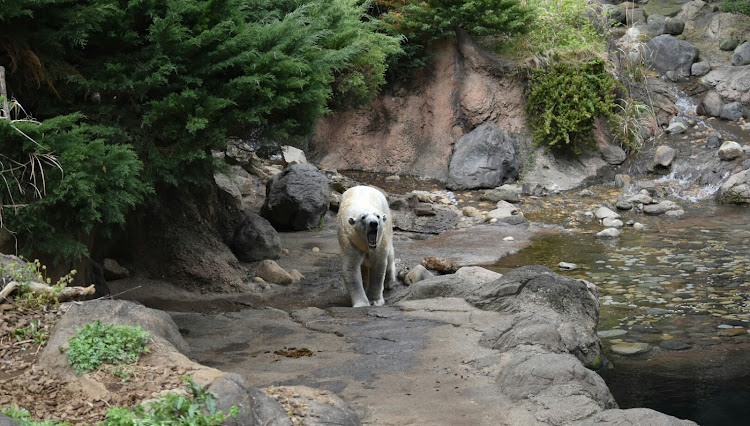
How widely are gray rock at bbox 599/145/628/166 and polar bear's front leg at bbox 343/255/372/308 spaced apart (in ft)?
33.4

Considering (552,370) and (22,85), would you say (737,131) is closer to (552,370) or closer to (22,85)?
(552,370)

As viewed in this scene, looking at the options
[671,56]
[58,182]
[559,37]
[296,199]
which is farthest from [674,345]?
[671,56]

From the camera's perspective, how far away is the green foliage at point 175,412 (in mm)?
3621

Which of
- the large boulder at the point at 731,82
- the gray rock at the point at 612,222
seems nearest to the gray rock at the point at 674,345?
the gray rock at the point at 612,222

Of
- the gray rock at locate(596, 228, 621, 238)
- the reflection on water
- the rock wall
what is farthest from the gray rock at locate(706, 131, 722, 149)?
the gray rock at locate(596, 228, 621, 238)

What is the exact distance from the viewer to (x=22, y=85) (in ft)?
23.2

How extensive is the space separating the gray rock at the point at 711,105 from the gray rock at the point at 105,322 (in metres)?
16.7

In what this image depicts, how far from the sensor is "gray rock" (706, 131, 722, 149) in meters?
17.1

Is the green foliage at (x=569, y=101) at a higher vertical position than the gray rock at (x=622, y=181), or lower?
higher

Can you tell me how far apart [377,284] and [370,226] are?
927mm

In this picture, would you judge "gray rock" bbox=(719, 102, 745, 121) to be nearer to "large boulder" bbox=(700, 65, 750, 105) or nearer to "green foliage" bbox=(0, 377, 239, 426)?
"large boulder" bbox=(700, 65, 750, 105)

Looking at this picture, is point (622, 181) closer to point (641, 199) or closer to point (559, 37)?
point (641, 199)

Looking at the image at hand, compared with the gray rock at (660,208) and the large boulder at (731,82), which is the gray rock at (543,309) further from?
the large boulder at (731,82)

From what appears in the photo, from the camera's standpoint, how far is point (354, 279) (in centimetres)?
876
